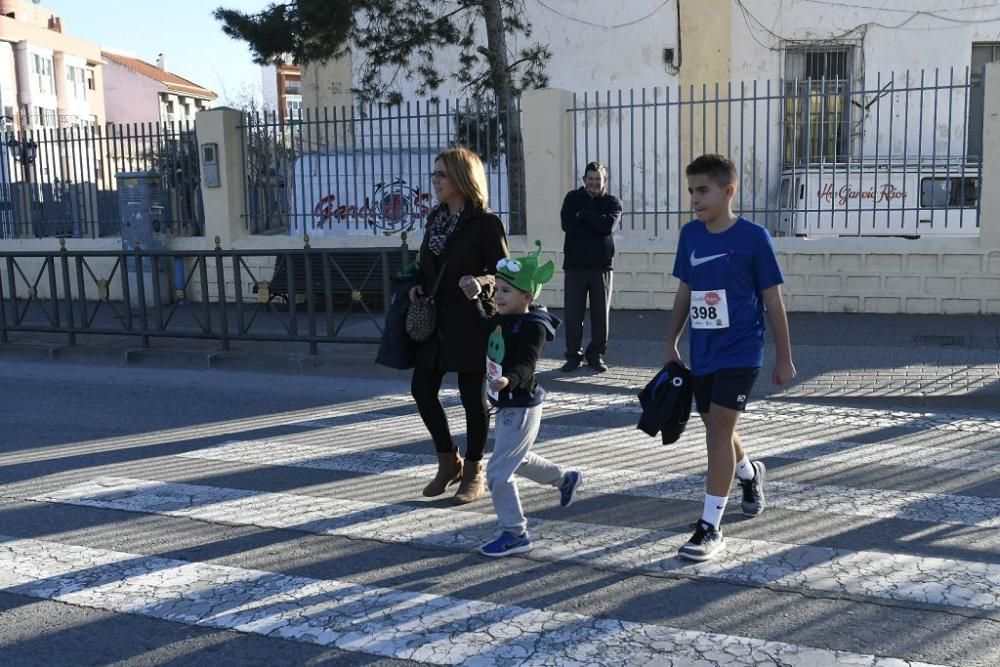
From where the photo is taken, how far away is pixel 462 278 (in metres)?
5.08

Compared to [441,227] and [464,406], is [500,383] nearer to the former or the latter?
[464,406]

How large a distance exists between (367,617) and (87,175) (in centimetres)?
1359

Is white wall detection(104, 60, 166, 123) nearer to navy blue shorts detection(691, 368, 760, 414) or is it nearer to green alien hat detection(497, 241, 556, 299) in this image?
green alien hat detection(497, 241, 556, 299)

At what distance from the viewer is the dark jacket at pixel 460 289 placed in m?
5.23

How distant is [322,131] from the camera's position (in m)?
14.6

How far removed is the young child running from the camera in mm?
4492

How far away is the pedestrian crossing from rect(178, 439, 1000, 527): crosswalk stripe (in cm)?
2

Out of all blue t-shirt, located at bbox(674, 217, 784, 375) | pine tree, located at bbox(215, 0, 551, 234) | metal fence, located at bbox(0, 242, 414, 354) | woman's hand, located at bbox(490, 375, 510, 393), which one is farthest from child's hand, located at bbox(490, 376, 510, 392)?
pine tree, located at bbox(215, 0, 551, 234)

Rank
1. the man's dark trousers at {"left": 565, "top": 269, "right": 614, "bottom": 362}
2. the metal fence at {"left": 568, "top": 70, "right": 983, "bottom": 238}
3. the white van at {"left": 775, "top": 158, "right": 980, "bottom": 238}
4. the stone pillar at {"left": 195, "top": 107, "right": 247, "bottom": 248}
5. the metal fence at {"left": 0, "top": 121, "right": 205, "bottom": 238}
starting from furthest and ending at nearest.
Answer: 1. the metal fence at {"left": 0, "top": 121, "right": 205, "bottom": 238}
2. the stone pillar at {"left": 195, "top": 107, "right": 247, "bottom": 248}
3. the white van at {"left": 775, "top": 158, "right": 980, "bottom": 238}
4. the metal fence at {"left": 568, "top": 70, "right": 983, "bottom": 238}
5. the man's dark trousers at {"left": 565, "top": 269, "right": 614, "bottom": 362}

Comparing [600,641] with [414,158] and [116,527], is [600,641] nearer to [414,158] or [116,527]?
[116,527]

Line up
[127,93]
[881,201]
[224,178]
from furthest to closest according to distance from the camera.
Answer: [127,93] → [224,178] → [881,201]

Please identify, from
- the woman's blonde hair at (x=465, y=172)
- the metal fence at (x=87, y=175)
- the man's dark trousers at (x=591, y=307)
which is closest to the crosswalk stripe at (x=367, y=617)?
the woman's blonde hair at (x=465, y=172)

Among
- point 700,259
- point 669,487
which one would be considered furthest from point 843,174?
point 700,259

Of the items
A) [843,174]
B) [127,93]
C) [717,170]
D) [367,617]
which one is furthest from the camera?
[127,93]
